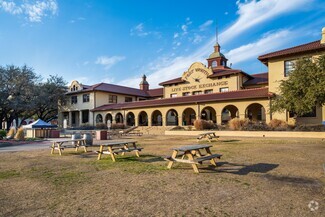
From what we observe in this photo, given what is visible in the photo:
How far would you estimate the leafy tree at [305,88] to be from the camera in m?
15.4

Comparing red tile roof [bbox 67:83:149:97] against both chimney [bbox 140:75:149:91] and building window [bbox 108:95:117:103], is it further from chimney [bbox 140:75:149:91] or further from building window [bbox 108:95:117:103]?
chimney [bbox 140:75:149:91]

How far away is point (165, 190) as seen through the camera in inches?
199

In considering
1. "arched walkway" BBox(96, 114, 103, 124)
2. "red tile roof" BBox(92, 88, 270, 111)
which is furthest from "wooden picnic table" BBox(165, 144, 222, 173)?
"arched walkway" BBox(96, 114, 103, 124)

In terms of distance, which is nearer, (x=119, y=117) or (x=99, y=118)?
(x=99, y=118)

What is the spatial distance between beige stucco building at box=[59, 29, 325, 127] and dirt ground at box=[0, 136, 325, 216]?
56.7 ft

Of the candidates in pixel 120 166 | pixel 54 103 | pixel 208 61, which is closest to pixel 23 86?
pixel 54 103

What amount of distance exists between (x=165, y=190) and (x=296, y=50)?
22102 mm

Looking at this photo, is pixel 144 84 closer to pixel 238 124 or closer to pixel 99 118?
pixel 99 118

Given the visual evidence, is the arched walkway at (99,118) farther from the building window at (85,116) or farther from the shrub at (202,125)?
the shrub at (202,125)

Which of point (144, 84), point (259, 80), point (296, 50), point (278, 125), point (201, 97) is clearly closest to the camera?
point (278, 125)

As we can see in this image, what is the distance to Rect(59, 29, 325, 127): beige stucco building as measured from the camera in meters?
23.1

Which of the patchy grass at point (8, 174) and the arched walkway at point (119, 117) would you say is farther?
the arched walkway at point (119, 117)

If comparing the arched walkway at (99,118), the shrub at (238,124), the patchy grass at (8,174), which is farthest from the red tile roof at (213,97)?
the patchy grass at (8,174)


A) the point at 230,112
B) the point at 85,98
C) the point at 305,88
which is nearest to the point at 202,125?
the point at 305,88
